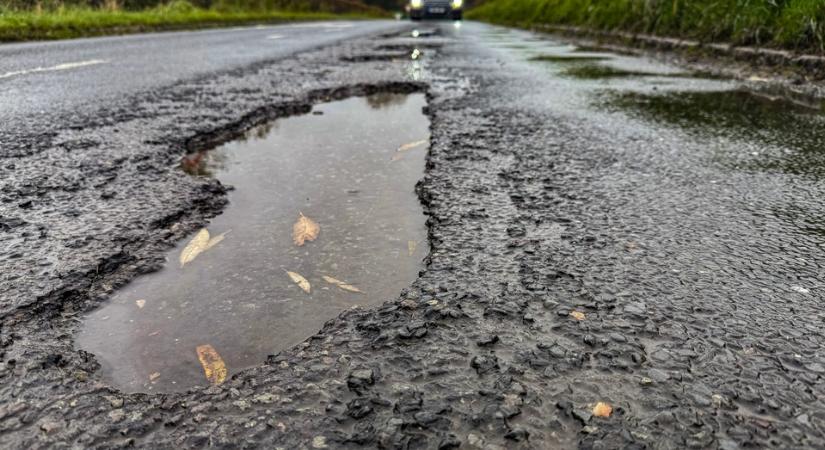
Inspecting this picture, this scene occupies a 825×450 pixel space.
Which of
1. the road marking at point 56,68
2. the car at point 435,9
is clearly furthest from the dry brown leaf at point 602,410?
the car at point 435,9

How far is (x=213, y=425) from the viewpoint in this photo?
3.12 ft

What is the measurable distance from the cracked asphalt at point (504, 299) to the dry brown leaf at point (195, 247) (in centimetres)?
9

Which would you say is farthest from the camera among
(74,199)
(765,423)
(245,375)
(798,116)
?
(798,116)

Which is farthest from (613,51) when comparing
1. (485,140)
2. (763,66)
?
(485,140)

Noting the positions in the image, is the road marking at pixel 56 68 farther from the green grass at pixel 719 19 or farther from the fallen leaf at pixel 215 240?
the green grass at pixel 719 19

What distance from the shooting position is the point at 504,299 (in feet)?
4.42

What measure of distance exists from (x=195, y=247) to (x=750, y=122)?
122 inches

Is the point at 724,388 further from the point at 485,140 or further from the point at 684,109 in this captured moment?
the point at 684,109

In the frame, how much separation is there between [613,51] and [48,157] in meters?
7.38

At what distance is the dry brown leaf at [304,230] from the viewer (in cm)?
179

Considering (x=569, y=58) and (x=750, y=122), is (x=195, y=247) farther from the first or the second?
(x=569, y=58)

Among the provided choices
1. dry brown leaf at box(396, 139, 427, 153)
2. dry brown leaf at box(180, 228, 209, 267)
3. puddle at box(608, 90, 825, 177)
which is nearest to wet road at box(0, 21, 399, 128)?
dry brown leaf at box(180, 228, 209, 267)

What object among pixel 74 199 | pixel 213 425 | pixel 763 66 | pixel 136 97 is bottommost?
pixel 213 425

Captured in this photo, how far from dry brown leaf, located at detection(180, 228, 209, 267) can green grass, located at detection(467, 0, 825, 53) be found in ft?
17.4
